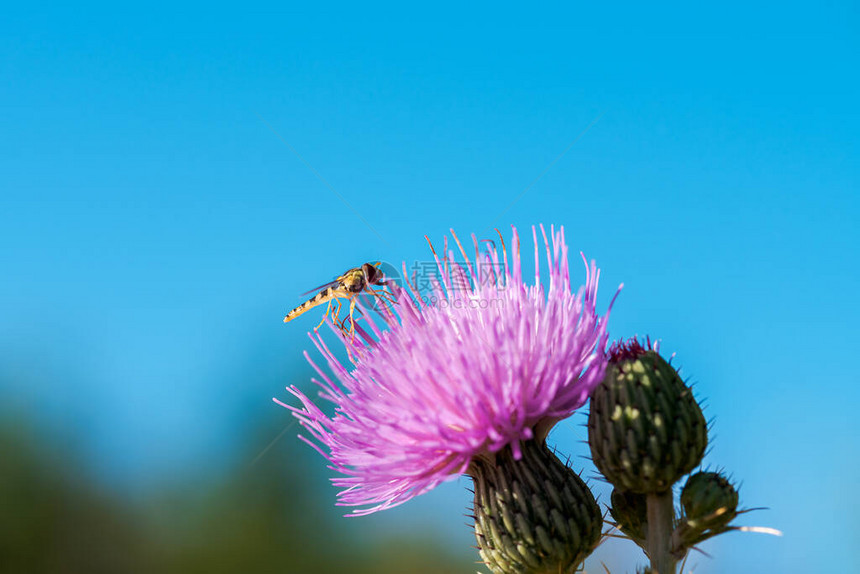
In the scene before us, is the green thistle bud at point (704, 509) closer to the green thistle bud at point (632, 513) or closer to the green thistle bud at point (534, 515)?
the green thistle bud at point (632, 513)

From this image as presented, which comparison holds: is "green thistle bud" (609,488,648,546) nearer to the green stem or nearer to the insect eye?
the green stem

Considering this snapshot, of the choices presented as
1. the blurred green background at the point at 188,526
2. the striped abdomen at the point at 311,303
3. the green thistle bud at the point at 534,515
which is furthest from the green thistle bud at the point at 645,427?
the blurred green background at the point at 188,526

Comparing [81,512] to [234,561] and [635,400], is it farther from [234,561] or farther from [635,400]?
[635,400]

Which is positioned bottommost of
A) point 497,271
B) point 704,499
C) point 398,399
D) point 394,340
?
point 704,499

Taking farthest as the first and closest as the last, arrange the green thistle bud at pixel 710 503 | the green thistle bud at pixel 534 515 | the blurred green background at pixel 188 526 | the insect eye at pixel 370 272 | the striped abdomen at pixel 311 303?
the blurred green background at pixel 188 526, the striped abdomen at pixel 311 303, the insect eye at pixel 370 272, the green thistle bud at pixel 534 515, the green thistle bud at pixel 710 503

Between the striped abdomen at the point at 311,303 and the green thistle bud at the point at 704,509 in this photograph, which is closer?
the green thistle bud at the point at 704,509

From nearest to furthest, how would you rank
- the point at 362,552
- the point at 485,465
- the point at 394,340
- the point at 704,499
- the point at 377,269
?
the point at 704,499
the point at 485,465
the point at 394,340
the point at 377,269
the point at 362,552

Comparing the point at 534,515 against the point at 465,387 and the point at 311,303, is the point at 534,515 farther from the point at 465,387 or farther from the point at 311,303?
the point at 311,303

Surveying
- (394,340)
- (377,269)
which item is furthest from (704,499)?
(377,269)
